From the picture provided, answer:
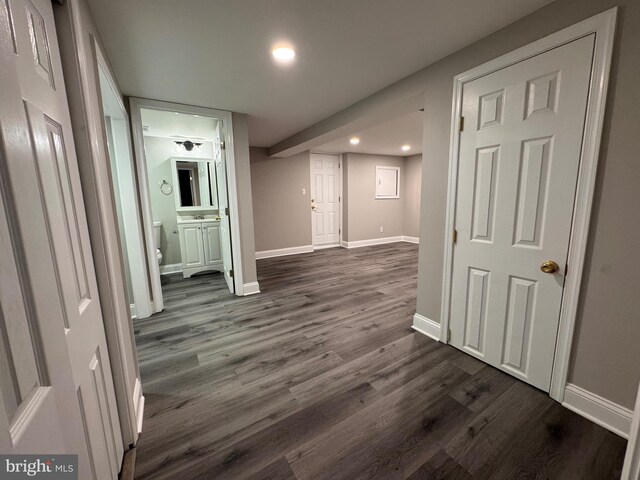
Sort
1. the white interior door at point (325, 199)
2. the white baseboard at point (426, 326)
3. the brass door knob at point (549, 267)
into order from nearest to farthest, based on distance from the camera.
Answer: the brass door knob at point (549, 267)
the white baseboard at point (426, 326)
the white interior door at point (325, 199)

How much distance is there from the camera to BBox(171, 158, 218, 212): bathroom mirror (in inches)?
175

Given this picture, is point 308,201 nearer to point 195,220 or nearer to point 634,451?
point 195,220

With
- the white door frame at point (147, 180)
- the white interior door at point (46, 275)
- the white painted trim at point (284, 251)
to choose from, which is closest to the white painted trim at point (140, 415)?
the white interior door at point (46, 275)

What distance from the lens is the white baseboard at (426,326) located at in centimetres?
230

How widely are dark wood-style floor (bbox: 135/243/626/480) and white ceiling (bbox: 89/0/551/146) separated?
7.45 ft

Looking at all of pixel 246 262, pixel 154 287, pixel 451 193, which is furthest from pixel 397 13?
pixel 154 287

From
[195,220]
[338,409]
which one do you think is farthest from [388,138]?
[338,409]

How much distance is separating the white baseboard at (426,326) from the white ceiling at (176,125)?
3239 mm

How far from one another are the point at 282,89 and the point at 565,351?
2.91 meters

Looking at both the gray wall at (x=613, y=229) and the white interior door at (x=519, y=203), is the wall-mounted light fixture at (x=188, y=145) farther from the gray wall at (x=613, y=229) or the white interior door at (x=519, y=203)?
the gray wall at (x=613, y=229)

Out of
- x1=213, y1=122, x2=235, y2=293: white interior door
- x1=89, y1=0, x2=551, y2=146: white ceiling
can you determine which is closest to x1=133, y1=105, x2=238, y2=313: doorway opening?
x1=213, y1=122, x2=235, y2=293: white interior door

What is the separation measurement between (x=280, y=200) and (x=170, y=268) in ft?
8.01

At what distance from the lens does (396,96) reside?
2385 millimetres

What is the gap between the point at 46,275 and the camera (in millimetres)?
538
